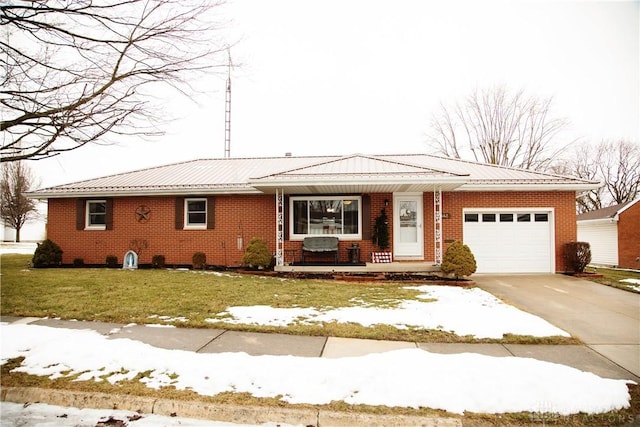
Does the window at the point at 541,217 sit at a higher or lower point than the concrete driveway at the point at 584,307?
higher

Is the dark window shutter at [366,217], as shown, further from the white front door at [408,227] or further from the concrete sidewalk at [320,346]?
the concrete sidewalk at [320,346]

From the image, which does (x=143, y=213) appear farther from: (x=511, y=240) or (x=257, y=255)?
(x=511, y=240)

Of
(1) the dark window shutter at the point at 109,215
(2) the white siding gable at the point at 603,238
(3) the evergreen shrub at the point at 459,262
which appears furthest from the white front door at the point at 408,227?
(2) the white siding gable at the point at 603,238

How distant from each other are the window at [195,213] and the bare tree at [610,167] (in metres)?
28.8

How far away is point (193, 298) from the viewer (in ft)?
24.3

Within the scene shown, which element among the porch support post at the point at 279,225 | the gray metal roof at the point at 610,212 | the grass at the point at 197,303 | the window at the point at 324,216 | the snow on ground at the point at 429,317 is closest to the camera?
the grass at the point at 197,303

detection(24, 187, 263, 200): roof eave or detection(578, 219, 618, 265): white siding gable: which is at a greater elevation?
detection(24, 187, 263, 200): roof eave

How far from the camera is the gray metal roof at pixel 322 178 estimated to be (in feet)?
34.8

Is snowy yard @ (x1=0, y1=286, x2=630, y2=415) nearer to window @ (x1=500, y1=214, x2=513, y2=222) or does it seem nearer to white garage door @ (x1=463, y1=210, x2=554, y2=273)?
white garage door @ (x1=463, y1=210, x2=554, y2=273)

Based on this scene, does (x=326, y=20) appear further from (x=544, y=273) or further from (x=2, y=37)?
(x=544, y=273)

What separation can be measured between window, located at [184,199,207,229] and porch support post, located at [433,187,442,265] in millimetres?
8732

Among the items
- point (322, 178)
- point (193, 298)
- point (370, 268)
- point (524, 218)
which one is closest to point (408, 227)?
point (370, 268)

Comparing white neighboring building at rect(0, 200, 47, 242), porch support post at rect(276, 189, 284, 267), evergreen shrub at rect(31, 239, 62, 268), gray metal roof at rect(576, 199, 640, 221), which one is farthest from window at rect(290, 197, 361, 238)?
white neighboring building at rect(0, 200, 47, 242)

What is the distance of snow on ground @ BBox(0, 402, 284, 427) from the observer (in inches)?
118
